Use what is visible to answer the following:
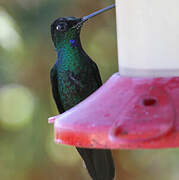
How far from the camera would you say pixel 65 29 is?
3229 mm

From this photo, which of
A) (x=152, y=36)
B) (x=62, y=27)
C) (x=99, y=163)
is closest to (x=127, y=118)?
(x=152, y=36)

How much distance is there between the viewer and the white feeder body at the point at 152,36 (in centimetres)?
174

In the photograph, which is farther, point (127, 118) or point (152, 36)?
point (152, 36)

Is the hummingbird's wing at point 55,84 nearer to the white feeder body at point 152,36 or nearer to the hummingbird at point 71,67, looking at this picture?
the hummingbird at point 71,67

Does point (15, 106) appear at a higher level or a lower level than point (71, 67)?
lower

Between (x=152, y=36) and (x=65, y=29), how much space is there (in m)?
1.49

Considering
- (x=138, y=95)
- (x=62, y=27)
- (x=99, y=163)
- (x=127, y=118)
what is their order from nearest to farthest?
(x=127, y=118) → (x=138, y=95) → (x=62, y=27) → (x=99, y=163)

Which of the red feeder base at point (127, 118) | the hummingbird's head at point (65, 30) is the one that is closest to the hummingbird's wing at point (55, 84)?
the hummingbird's head at point (65, 30)

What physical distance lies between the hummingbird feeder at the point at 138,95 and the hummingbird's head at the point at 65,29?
4.07 feet

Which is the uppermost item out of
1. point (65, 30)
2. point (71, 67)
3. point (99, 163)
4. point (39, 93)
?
point (65, 30)

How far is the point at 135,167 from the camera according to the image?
489 centimetres

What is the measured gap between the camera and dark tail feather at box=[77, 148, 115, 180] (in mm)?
3639

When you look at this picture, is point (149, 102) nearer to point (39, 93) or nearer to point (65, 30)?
point (65, 30)

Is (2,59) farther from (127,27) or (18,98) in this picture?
(127,27)
